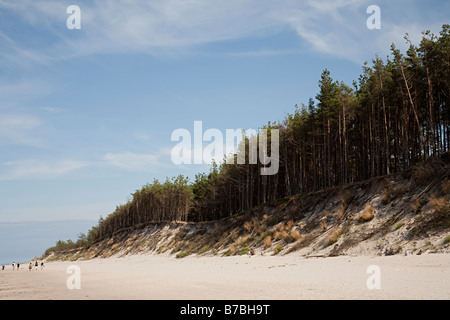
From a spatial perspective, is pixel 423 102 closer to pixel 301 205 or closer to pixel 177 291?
pixel 301 205

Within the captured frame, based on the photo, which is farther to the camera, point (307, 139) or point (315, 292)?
point (307, 139)

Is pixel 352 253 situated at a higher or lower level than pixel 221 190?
lower

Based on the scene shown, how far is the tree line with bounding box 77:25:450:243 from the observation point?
3078 cm

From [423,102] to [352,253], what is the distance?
20956 mm

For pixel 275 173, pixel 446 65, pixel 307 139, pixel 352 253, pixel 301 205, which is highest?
pixel 446 65

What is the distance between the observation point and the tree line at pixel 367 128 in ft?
101

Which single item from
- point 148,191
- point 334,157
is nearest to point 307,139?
point 334,157

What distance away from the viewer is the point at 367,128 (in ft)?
126

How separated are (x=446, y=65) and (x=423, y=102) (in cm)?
438

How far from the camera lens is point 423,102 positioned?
33.2 meters

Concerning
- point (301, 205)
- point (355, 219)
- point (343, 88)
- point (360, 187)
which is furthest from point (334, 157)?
point (355, 219)
